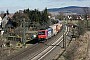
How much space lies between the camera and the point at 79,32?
2736 inches

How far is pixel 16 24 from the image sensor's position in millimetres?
91750

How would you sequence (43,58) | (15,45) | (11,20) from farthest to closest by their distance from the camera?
(11,20)
(15,45)
(43,58)

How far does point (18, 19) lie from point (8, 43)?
123ft

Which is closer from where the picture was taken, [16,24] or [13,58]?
[13,58]

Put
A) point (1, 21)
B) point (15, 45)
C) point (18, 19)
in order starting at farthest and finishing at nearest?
point (1, 21) < point (18, 19) < point (15, 45)

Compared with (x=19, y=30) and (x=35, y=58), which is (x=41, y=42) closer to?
(x=19, y=30)

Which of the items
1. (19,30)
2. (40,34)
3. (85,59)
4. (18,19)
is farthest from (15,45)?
(18,19)

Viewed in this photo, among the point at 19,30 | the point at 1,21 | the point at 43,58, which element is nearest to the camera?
the point at 43,58

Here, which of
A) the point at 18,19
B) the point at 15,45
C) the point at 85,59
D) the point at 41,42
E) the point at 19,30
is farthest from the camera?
the point at 18,19

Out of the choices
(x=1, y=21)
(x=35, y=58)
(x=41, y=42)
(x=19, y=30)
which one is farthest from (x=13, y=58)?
(x=1, y=21)

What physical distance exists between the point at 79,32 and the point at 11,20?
3467 centimetres

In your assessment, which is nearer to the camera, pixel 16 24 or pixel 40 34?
pixel 40 34

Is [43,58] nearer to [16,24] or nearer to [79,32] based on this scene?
[79,32]

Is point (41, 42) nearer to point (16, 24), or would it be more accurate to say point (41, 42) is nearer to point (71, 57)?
point (71, 57)
